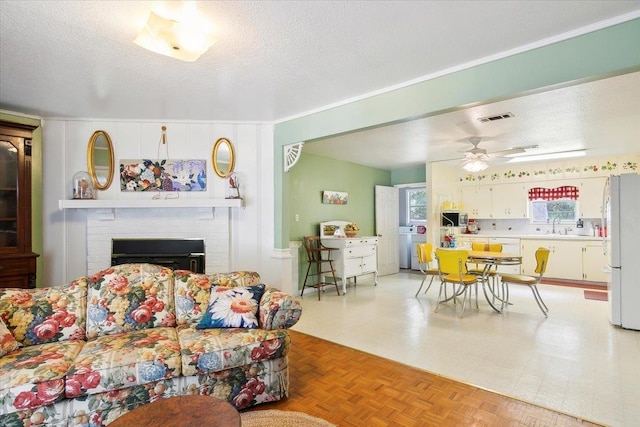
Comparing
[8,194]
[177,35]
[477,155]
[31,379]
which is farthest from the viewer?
[477,155]

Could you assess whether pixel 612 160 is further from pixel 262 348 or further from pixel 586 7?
pixel 262 348

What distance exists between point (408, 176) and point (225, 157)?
4.82 meters

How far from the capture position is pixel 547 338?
3.49 m

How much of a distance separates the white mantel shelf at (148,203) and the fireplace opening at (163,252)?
0.46 m

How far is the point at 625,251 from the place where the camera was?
12.6ft

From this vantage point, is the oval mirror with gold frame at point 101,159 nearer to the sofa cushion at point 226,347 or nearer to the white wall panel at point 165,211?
the white wall panel at point 165,211

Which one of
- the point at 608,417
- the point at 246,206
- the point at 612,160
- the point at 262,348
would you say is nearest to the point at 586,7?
the point at 608,417

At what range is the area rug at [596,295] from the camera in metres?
5.24

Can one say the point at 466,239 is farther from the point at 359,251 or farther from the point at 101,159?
the point at 101,159

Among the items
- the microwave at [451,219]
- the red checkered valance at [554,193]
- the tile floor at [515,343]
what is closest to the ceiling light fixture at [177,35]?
the tile floor at [515,343]

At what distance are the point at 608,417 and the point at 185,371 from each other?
104 inches

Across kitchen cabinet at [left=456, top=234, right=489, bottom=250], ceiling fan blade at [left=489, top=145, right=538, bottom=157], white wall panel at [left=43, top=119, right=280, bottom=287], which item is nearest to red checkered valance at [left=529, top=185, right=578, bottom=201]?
kitchen cabinet at [left=456, top=234, right=489, bottom=250]

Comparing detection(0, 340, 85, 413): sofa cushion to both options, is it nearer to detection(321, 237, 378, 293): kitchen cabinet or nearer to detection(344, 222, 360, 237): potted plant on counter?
detection(321, 237, 378, 293): kitchen cabinet

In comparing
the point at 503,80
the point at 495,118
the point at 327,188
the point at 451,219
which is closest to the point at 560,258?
the point at 451,219
